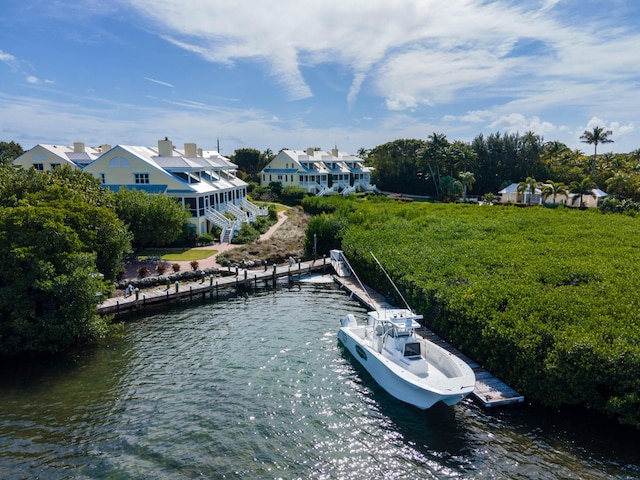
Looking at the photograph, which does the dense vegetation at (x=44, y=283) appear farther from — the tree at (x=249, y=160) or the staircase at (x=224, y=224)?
the tree at (x=249, y=160)

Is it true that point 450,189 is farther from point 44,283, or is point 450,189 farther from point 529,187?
point 44,283

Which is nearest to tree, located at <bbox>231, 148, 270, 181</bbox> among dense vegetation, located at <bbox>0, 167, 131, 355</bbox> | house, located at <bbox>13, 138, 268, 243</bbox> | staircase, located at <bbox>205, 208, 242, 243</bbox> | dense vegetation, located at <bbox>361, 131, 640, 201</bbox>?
dense vegetation, located at <bbox>361, 131, 640, 201</bbox>

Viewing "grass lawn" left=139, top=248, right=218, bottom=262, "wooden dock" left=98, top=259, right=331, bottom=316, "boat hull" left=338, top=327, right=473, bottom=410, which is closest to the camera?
"boat hull" left=338, top=327, right=473, bottom=410

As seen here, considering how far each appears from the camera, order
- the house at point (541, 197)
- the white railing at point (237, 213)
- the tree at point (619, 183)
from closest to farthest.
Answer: the white railing at point (237, 213) → the tree at point (619, 183) → the house at point (541, 197)

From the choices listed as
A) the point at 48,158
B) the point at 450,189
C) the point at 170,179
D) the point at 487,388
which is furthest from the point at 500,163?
the point at 48,158

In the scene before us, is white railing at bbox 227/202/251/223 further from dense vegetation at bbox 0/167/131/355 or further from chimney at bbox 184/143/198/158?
dense vegetation at bbox 0/167/131/355

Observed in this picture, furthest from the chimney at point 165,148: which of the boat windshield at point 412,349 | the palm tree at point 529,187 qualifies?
the palm tree at point 529,187

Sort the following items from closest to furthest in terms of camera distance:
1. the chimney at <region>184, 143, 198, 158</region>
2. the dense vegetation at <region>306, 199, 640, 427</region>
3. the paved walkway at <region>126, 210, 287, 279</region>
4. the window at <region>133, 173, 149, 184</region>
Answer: the dense vegetation at <region>306, 199, 640, 427</region>
the paved walkway at <region>126, 210, 287, 279</region>
the window at <region>133, 173, 149, 184</region>
the chimney at <region>184, 143, 198, 158</region>
